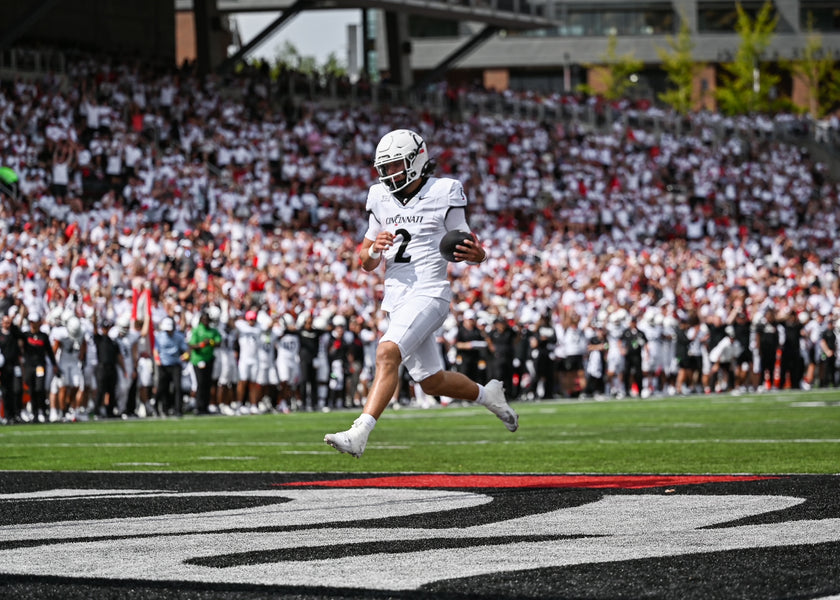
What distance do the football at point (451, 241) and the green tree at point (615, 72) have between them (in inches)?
2257

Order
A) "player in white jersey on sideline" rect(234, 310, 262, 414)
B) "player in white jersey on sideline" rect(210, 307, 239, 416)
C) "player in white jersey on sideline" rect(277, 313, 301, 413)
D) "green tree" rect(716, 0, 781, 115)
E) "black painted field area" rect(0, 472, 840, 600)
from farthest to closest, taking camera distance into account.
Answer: "green tree" rect(716, 0, 781, 115)
"player in white jersey on sideline" rect(277, 313, 301, 413)
"player in white jersey on sideline" rect(234, 310, 262, 414)
"player in white jersey on sideline" rect(210, 307, 239, 416)
"black painted field area" rect(0, 472, 840, 600)

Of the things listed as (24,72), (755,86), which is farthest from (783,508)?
(755,86)

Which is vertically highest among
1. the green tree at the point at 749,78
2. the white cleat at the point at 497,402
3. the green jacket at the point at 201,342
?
the green tree at the point at 749,78

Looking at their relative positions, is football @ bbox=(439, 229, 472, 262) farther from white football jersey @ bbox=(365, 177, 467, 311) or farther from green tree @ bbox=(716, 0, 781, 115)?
green tree @ bbox=(716, 0, 781, 115)

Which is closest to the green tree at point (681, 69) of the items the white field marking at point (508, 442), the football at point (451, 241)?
the white field marking at point (508, 442)

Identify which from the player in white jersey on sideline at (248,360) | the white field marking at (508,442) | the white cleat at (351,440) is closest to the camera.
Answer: the white cleat at (351,440)

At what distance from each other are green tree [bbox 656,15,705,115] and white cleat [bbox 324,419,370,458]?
186 feet

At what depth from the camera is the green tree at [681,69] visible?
6372cm

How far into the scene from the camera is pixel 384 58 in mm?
69438

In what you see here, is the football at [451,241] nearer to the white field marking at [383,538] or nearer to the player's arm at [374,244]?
the player's arm at [374,244]

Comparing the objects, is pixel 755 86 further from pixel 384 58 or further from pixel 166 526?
pixel 166 526

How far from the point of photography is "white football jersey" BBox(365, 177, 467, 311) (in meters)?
8.41

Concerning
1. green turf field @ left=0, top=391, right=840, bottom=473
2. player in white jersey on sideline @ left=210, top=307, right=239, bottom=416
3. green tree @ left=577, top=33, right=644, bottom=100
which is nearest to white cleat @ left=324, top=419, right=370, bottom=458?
green turf field @ left=0, top=391, right=840, bottom=473

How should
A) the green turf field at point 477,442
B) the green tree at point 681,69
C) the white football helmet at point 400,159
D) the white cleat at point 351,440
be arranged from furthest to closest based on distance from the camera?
the green tree at point 681,69 → the green turf field at point 477,442 → the white football helmet at point 400,159 → the white cleat at point 351,440
